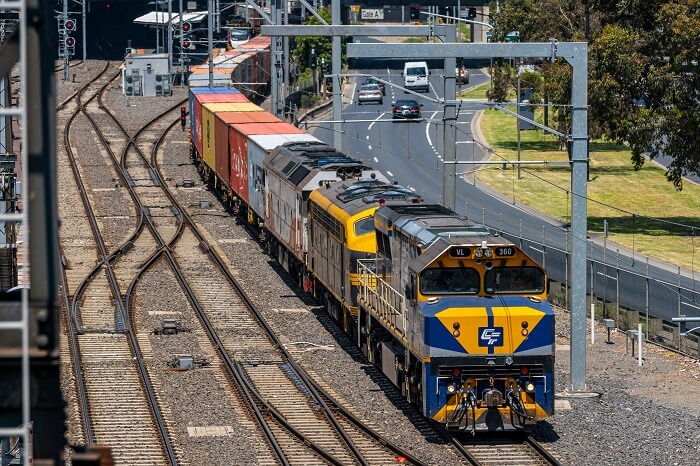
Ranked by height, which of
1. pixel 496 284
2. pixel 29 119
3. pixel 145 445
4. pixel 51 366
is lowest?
pixel 145 445

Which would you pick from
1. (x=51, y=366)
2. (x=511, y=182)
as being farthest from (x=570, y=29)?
(x=51, y=366)

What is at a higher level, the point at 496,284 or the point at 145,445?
the point at 496,284

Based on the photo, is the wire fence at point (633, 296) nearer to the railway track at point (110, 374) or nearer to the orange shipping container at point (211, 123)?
the railway track at point (110, 374)

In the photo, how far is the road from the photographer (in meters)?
33.4

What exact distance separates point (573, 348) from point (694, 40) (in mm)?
23543

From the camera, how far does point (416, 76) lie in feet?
315

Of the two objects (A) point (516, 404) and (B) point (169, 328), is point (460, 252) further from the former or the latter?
(B) point (169, 328)

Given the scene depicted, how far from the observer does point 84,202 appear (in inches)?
1981

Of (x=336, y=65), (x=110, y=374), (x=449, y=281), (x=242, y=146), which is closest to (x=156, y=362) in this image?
(x=110, y=374)

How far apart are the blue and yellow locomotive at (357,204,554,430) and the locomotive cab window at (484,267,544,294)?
0.6 inches

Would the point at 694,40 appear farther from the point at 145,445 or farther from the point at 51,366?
the point at 51,366

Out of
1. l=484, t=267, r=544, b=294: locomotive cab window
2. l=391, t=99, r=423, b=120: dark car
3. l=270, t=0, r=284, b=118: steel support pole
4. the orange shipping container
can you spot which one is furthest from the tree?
l=391, t=99, r=423, b=120: dark car

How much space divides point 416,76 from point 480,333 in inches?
3013

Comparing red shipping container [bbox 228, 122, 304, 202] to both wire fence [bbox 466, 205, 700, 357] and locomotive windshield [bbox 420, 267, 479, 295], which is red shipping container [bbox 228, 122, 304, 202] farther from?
locomotive windshield [bbox 420, 267, 479, 295]
